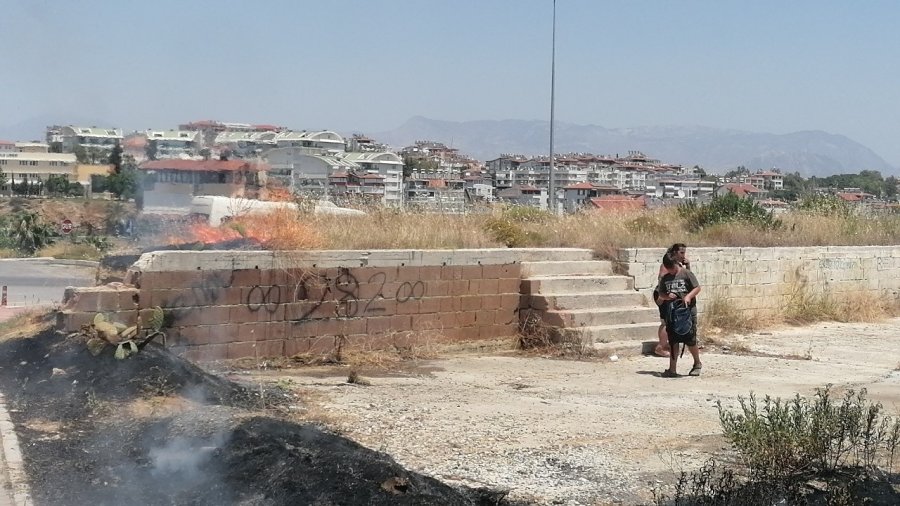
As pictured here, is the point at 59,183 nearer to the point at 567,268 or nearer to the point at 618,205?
the point at 618,205

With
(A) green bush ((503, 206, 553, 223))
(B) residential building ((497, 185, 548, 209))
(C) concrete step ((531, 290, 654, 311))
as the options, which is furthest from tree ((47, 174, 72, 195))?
(C) concrete step ((531, 290, 654, 311))

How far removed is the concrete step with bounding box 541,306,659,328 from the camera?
12.5 meters

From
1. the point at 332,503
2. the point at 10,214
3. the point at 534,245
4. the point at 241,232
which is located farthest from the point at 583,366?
the point at 10,214

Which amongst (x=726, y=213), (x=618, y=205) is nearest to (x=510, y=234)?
(x=618, y=205)

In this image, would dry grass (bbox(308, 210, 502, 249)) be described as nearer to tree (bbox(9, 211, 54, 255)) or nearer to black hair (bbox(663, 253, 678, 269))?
black hair (bbox(663, 253, 678, 269))

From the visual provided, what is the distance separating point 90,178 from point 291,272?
4282mm

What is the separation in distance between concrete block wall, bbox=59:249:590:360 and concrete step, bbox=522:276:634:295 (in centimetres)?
26

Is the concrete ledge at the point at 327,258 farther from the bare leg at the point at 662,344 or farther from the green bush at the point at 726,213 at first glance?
the green bush at the point at 726,213

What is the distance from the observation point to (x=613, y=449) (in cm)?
747

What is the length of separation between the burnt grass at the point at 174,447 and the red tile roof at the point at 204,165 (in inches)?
110

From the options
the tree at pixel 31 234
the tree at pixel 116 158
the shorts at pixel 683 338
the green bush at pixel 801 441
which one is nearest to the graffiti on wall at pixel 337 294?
the tree at pixel 116 158

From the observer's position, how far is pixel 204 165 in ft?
38.2

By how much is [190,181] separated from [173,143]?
40.5 inches

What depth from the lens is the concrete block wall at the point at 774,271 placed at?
1429 centimetres
